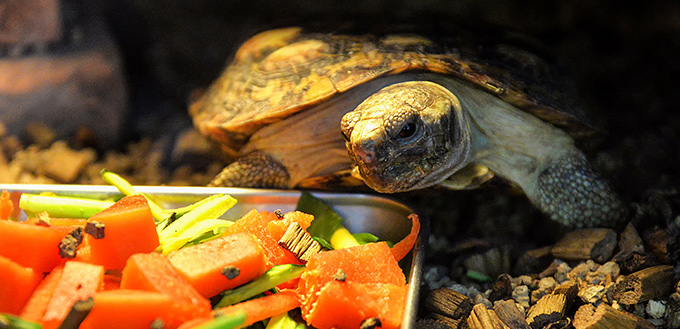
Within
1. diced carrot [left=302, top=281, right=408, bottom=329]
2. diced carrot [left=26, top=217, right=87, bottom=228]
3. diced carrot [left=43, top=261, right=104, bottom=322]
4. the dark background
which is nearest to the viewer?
diced carrot [left=43, top=261, right=104, bottom=322]

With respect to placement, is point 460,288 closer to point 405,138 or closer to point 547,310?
point 547,310

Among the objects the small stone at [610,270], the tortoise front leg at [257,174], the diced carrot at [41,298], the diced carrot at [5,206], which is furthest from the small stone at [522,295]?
the diced carrot at [5,206]

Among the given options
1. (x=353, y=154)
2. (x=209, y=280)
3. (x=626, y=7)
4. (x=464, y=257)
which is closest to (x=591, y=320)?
(x=464, y=257)

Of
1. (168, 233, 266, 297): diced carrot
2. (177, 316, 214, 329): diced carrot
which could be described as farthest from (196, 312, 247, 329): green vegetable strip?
(168, 233, 266, 297): diced carrot

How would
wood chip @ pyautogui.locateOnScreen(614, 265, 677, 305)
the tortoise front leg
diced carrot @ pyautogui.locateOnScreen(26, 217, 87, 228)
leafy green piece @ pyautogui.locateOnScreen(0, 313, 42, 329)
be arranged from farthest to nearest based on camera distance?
the tortoise front leg
diced carrot @ pyautogui.locateOnScreen(26, 217, 87, 228)
wood chip @ pyautogui.locateOnScreen(614, 265, 677, 305)
leafy green piece @ pyautogui.locateOnScreen(0, 313, 42, 329)

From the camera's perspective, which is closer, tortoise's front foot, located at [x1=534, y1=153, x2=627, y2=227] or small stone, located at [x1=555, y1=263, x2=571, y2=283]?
small stone, located at [x1=555, y1=263, x2=571, y2=283]

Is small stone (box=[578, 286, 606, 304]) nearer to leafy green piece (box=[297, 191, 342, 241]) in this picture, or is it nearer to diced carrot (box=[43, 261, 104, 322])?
leafy green piece (box=[297, 191, 342, 241])

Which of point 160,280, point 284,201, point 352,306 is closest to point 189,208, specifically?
point 284,201

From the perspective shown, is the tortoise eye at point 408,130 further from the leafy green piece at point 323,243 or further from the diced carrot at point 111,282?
the diced carrot at point 111,282
